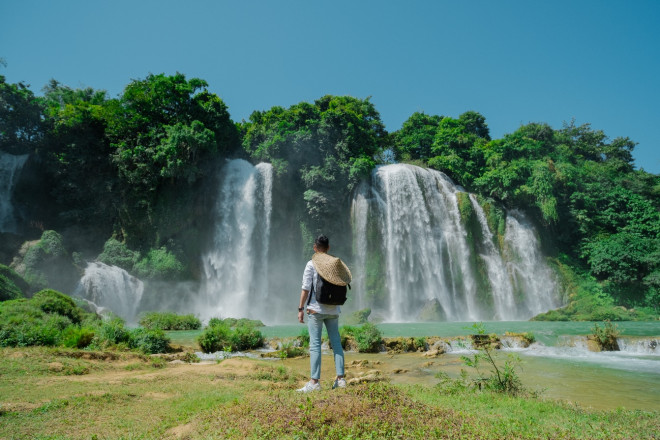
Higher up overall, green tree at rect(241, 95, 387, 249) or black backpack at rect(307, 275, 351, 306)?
green tree at rect(241, 95, 387, 249)

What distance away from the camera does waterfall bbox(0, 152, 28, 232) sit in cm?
2344

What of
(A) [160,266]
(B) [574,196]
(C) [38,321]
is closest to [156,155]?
(A) [160,266]

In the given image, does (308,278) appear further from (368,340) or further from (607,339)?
(607,339)

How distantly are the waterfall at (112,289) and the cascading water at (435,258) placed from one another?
→ 43.2 feet

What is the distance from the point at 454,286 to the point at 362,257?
20.6 feet

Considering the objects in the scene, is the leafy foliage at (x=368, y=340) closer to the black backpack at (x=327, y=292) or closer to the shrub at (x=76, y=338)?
the shrub at (x=76, y=338)

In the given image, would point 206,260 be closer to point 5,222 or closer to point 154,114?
point 154,114

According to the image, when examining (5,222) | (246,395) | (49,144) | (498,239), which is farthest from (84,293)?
(498,239)

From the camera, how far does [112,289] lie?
20922 mm

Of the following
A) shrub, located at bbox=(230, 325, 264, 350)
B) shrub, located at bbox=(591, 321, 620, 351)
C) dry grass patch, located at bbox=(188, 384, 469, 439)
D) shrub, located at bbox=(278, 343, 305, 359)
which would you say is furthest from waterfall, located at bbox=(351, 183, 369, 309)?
dry grass patch, located at bbox=(188, 384, 469, 439)

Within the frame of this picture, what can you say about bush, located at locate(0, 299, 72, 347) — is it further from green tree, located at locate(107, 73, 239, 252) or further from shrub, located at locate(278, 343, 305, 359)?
green tree, located at locate(107, 73, 239, 252)

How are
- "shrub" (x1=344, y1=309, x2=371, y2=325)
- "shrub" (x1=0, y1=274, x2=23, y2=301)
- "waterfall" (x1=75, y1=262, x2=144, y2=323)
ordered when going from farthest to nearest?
"shrub" (x1=344, y1=309, x2=371, y2=325) < "waterfall" (x1=75, y1=262, x2=144, y2=323) < "shrub" (x1=0, y1=274, x2=23, y2=301)

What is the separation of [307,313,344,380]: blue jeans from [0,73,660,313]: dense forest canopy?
21075mm

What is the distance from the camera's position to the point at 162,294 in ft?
76.0
